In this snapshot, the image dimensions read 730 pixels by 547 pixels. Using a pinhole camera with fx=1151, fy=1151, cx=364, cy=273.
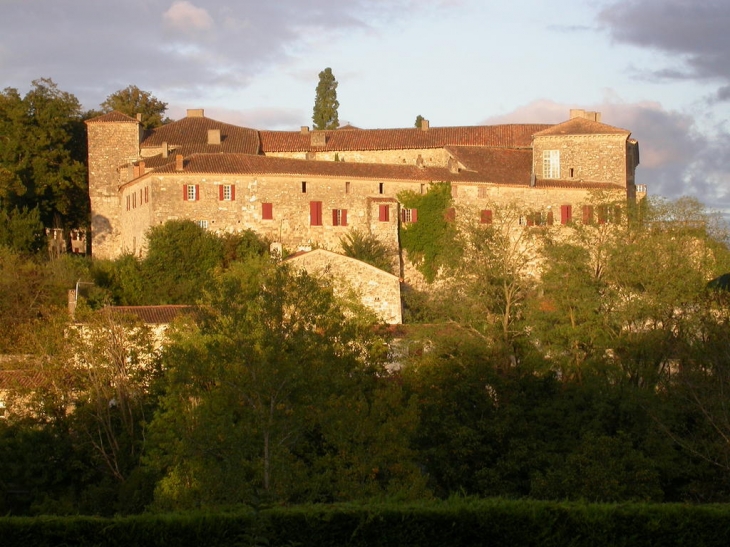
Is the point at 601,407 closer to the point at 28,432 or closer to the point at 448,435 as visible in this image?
the point at 448,435

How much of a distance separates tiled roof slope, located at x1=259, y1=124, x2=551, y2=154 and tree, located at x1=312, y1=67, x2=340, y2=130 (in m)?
8.44

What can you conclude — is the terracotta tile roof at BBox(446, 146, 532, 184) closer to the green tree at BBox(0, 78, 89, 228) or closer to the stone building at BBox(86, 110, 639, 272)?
the stone building at BBox(86, 110, 639, 272)

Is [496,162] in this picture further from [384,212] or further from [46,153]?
[46,153]

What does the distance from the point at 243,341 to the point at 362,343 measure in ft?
16.3

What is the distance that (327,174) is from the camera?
161 ft

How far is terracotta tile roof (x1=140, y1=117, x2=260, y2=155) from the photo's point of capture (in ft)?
178

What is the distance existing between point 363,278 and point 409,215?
7.99 m

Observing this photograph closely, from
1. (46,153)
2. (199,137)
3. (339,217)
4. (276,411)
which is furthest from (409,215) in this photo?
(276,411)

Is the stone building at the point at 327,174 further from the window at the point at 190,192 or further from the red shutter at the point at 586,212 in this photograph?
the red shutter at the point at 586,212

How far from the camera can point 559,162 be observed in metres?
53.8

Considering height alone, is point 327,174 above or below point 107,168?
below

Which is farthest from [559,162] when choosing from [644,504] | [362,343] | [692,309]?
[644,504]

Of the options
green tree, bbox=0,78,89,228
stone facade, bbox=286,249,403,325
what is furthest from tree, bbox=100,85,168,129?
stone facade, bbox=286,249,403,325

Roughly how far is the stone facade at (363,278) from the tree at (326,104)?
2434 centimetres
